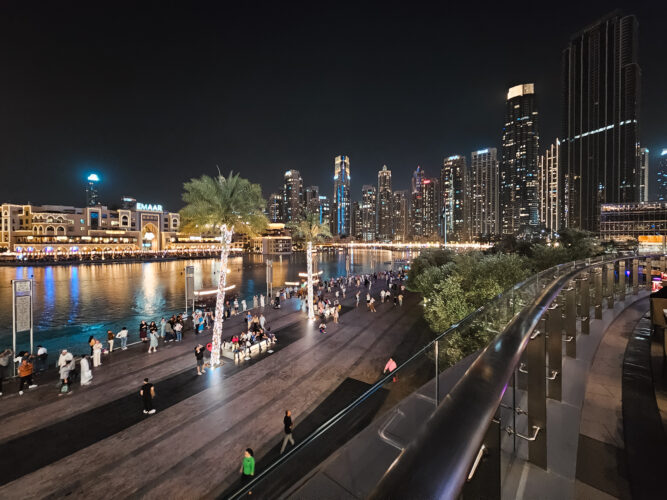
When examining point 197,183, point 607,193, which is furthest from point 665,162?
point 197,183

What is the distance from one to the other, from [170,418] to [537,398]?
1128cm

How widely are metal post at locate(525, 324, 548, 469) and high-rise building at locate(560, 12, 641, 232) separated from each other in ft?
587

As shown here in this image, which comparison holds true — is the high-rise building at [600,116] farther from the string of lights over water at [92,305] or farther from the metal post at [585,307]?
the metal post at [585,307]

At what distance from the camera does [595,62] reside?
142 metres

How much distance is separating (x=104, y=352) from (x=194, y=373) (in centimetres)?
541

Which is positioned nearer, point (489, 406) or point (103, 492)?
point (489, 406)

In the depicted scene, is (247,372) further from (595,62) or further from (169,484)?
(595,62)

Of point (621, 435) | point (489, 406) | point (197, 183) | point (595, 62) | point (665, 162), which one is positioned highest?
point (595, 62)

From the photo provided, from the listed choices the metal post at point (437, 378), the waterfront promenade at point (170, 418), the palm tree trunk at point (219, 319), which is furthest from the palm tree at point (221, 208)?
the metal post at point (437, 378)

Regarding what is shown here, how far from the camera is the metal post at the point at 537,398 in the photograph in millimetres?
2955

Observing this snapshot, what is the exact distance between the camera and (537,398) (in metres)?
3.08

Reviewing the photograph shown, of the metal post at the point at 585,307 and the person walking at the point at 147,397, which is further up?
the metal post at the point at 585,307

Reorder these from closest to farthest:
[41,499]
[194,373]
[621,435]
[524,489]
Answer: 1. [524,489]
2. [621,435]
3. [41,499]
4. [194,373]

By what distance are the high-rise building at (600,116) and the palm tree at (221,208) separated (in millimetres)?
174374
